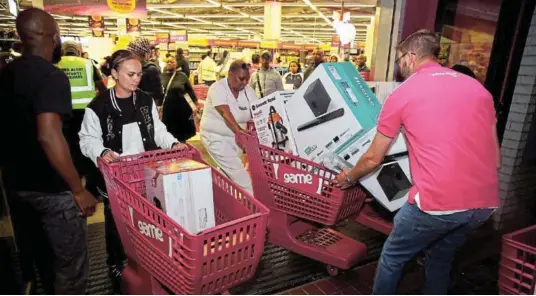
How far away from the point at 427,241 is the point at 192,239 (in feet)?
4.24

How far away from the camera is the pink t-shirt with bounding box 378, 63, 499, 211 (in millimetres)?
1796

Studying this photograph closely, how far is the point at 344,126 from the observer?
2.46 m

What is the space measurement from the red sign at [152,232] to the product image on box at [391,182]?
1334mm

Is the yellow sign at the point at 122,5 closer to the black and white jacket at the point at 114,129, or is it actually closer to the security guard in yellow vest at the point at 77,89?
the security guard in yellow vest at the point at 77,89

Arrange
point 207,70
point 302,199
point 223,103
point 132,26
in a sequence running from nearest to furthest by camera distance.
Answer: point 302,199
point 223,103
point 207,70
point 132,26

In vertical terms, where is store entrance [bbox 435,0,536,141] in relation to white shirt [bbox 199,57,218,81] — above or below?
above

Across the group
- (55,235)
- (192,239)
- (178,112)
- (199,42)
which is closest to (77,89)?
(178,112)

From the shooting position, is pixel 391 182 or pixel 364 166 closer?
pixel 364 166

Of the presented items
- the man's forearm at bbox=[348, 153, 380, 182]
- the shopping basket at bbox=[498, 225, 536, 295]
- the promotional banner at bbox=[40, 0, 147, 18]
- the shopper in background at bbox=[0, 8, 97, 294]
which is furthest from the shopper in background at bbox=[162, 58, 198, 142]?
the promotional banner at bbox=[40, 0, 147, 18]

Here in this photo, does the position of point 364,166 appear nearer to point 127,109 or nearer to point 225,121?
point 127,109

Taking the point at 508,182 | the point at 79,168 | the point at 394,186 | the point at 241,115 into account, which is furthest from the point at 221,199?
the point at 508,182

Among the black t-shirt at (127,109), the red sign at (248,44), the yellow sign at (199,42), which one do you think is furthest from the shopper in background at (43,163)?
the red sign at (248,44)

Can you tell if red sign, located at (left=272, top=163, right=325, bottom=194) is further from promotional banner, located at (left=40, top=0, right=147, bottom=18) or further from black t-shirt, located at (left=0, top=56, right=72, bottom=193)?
promotional banner, located at (left=40, top=0, right=147, bottom=18)

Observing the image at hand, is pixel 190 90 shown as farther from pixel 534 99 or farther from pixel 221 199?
pixel 534 99
